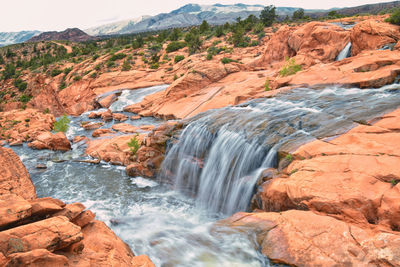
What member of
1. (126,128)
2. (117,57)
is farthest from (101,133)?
(117,57)

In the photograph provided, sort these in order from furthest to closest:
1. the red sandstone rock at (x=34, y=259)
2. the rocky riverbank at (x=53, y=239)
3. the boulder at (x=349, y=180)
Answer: the boulder at (x=349, y=180), the rocky riverbank at (x=53, y=239), the red sandstone rock at (x=34, y=259)

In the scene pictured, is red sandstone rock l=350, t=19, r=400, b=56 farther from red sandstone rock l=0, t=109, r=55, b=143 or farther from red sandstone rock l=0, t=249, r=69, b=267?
red sandstone rock l=0, t=109, r=55, b=143

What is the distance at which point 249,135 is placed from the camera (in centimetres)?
1120

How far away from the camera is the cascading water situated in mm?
9789

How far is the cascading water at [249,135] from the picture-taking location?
979 cm

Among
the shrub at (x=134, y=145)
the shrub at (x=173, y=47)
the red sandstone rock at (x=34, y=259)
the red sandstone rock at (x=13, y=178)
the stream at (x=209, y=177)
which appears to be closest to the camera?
the red sandstone rock at (x=34, y=259)

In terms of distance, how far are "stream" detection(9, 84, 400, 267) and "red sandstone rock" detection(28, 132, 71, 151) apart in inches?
113

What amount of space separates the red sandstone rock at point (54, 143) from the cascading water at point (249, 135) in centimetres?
962

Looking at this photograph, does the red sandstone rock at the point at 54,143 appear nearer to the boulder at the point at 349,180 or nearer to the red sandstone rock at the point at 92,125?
the red sandstone rock at the point at 92,125

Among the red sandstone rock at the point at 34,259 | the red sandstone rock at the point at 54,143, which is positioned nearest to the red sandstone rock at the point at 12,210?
the red sandstone rock at the point at 34,259

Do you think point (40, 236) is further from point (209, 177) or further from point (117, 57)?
point (117, 57)

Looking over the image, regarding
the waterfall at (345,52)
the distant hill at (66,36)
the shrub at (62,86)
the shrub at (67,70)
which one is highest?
the distant hill at (66,36)

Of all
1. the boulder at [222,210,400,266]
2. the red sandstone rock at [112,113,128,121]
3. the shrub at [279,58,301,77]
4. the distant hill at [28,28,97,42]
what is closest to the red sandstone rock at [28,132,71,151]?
the red sandstone rock at [112,113,128,121]

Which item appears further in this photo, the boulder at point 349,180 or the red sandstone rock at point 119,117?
the red sandstone rock at point 119,117
